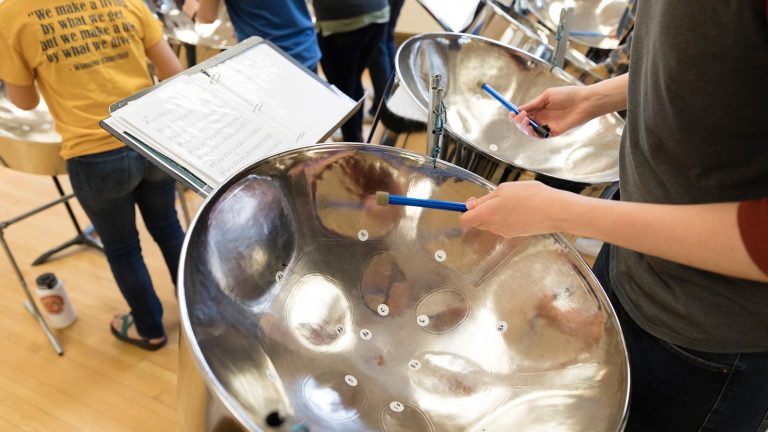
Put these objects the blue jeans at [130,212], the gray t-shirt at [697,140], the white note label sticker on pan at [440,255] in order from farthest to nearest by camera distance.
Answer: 1. the blue jeans at [130,212]
2. the white note label sticker on pan at [440,255]
3. the gray t-shirt at [697,140]

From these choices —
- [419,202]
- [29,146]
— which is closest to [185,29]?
[29,146]

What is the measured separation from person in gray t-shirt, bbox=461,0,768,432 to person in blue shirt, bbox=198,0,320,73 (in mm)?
1224

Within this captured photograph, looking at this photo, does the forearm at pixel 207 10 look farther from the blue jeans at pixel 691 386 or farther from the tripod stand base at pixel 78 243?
the blue jeans at pixel 691 386

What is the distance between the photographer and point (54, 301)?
1.73 meters

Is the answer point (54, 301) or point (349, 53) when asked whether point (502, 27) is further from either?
point (54, 301)

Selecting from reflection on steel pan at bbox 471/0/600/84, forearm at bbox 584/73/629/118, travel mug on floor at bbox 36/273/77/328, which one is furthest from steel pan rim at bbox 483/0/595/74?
travel mug on floor at bbox 36/273/77/328

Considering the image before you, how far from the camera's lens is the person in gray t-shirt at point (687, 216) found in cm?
52

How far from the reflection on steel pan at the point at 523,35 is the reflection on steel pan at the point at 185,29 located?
871 millimetres

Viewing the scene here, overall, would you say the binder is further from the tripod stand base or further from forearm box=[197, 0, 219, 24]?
the tripod stand base

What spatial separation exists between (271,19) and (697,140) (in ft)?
4.61

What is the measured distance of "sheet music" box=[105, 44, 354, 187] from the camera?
892 mm

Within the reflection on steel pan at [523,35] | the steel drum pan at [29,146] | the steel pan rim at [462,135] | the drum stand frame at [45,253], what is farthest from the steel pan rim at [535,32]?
the drum stand frame at [45,253]

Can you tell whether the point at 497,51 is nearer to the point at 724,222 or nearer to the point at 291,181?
the point at 291,181

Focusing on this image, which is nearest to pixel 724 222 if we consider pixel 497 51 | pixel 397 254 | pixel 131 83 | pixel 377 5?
pixel 397 254
